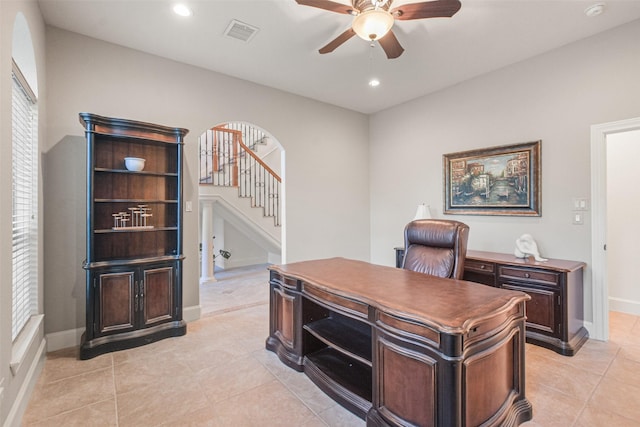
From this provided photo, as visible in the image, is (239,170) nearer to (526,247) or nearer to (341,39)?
(341,39)

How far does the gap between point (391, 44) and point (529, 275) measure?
8.07 feet

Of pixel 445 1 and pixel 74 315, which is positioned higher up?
pixel 445 1

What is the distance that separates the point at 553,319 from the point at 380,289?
2006 mm

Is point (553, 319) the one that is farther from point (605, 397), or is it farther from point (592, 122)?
point (592, 122)

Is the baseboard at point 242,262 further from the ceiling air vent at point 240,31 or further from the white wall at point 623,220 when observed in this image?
the white wall at point 623,220

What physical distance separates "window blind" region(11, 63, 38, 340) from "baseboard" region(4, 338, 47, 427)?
0.94 ft

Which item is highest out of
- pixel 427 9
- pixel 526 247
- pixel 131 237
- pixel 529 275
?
pixel 427 9

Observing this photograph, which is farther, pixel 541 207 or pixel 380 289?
pixel 541 207

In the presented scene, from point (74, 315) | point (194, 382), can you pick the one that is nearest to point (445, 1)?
point (194, 382)

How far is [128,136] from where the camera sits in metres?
2.91

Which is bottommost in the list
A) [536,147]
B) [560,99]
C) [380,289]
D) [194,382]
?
[194,382]

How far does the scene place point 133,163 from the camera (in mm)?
2938

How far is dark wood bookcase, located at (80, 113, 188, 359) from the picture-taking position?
2.71m

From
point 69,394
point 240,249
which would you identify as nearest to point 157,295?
point 69,394
